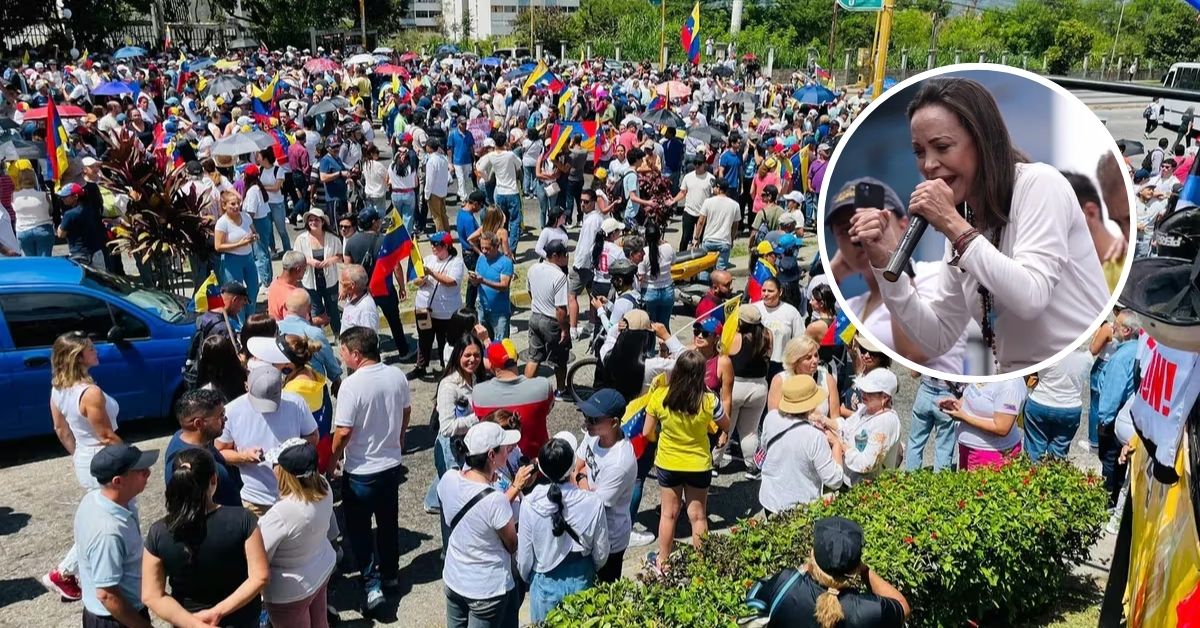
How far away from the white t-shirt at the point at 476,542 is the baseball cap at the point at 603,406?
0.75 m

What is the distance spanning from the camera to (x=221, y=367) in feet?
19.9

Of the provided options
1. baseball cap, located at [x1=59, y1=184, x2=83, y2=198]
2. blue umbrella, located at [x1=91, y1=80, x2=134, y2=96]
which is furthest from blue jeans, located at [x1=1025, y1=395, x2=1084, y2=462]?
blue umbrella, located at [x1=91, y1=80, x2=134, y2=96]

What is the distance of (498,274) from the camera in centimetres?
895

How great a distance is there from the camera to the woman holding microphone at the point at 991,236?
1.73m

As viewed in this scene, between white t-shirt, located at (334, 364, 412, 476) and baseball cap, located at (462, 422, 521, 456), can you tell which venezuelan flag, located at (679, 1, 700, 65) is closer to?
white t-shirt, located at (334, 364, 412, 476)

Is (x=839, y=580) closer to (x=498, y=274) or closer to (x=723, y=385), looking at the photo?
(x=723, y=385)

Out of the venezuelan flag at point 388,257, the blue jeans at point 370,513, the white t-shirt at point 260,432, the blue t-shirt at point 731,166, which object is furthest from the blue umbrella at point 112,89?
the blue jeans at point 370,513

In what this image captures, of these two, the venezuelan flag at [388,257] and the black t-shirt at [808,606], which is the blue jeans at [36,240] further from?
the black t-shirt at [808,606]

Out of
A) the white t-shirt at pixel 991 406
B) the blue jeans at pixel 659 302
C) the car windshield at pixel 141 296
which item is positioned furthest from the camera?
the blue jeans at pixel 659 302

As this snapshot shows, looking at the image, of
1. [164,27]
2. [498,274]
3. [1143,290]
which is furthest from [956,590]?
[164,27]

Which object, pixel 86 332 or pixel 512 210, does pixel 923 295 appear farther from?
pixel 512 210

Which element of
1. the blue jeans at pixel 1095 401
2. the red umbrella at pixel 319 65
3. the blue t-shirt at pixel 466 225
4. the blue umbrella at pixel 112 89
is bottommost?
the blue jeans at pixel 1095 401

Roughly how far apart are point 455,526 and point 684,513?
9.91 feet

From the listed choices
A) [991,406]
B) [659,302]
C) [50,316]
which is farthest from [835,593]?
[50,316]
